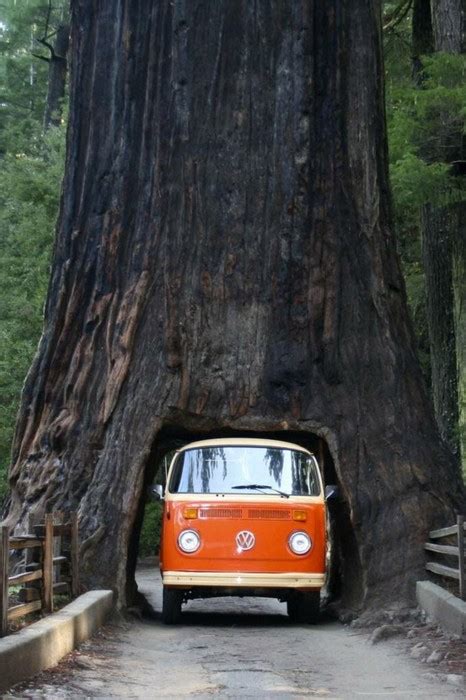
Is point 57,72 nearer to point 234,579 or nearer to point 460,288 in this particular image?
point 460,288

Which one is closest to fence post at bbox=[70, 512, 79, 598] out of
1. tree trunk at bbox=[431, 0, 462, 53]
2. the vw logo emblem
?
the vw logo emblem

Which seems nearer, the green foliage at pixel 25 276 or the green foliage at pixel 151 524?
the green foliage at pixel 25 276

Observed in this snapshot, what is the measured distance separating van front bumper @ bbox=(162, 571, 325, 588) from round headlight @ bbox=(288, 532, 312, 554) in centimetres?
28

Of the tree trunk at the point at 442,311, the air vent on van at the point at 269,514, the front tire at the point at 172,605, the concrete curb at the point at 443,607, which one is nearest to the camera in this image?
the concrete curb at the point at 443,607

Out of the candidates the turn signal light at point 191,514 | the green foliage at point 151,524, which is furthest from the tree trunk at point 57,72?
the turn signal light at point 191,514

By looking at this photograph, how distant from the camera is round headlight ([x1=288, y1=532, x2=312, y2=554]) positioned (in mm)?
13853

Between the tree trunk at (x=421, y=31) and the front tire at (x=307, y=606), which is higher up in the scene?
the tree trunk at (x=421, y=31)

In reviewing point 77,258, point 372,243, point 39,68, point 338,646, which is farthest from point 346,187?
point 39,68

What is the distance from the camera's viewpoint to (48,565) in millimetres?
11320

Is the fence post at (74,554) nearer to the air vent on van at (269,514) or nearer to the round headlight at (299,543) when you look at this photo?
the air vent on van at (269,514)

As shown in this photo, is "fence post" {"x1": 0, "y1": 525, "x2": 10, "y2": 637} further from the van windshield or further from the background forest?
the background forest

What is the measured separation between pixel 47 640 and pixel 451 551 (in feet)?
17.1

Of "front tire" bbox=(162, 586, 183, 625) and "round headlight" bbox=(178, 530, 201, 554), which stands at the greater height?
"round headlight" bbox=(178, 530, 201, 554)

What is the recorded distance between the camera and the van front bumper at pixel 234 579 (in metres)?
13.6
